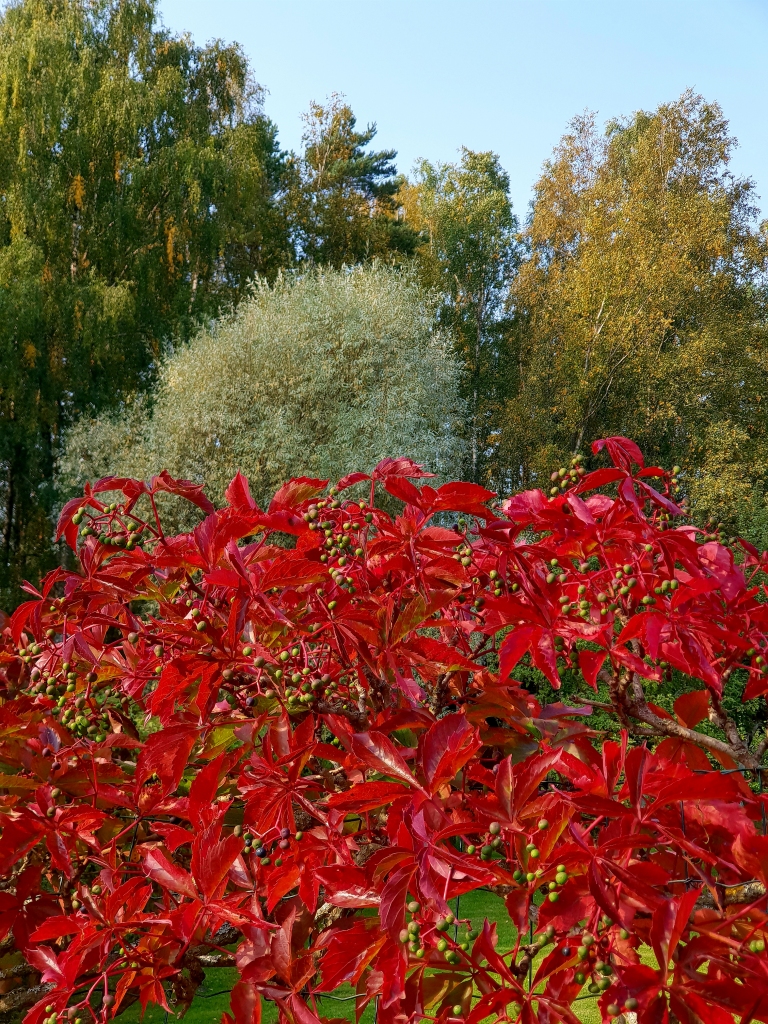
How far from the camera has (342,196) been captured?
62.8 ft

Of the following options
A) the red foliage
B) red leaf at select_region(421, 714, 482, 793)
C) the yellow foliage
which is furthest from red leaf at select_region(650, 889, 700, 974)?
the yellow foliage

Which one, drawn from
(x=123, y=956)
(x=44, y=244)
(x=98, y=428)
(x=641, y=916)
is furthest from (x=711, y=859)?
(x=44, y=244)

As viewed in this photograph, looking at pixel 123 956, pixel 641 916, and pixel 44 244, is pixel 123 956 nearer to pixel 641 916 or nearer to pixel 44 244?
pixel 641 916

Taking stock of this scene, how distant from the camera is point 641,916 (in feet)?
2.64

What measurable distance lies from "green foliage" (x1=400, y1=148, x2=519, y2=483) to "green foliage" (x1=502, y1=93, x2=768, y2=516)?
735mm

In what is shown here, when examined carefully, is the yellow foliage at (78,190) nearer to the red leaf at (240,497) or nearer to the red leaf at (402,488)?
the red leaf at (240,497)

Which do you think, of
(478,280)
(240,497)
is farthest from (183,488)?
(478,280)

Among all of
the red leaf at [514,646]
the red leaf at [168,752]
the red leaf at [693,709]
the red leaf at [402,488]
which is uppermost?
the red leaf at [402,488]

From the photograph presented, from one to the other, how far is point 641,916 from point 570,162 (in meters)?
20.6

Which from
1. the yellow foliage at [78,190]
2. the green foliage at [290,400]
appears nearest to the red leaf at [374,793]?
the green foliage at [290,400]

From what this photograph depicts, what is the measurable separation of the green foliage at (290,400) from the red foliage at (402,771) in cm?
1027

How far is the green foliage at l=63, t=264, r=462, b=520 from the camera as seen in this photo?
11.6 m

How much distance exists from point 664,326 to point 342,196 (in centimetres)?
799

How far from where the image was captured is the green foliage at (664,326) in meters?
15.6
